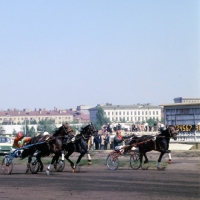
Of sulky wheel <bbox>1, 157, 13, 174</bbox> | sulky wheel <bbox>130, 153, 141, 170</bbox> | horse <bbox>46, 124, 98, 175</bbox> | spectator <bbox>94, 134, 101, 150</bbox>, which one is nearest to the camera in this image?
sulky wheel <bbox>1, 157, 13, 174</bbox>

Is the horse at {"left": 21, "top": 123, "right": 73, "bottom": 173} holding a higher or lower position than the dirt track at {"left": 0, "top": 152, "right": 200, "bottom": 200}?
higher

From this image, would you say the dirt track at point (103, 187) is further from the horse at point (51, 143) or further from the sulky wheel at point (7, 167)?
the sulky wheel at point (7, 167)

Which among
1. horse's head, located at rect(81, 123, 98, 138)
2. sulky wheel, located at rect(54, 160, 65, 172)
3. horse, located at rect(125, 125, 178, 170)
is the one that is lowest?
sulky wheel, located at rect(54, 160, 65, 172)

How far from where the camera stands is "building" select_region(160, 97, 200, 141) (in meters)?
45.7

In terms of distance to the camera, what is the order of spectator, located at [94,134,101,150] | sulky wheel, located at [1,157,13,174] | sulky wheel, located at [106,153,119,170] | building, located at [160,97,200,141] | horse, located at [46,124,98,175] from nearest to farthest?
sulky wheel, located at [1,157,13,174], horse, located at [46,124,98,175], sulky wheel, located at [106,153,119,170], building, located at [160,97,200,141], spectator, located at [94,134,101,150]

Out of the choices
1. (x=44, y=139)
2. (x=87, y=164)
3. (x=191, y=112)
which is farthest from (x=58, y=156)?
(x=191, y=112)

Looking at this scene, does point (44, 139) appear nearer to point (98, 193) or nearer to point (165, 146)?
point (165, 146)

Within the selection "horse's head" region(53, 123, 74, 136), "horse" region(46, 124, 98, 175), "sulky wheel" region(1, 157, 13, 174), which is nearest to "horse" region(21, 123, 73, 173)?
"horse's head" region(53, 123, 74, 136)

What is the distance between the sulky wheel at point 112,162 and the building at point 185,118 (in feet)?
57.4

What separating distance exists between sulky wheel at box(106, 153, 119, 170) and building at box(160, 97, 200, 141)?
689 inches

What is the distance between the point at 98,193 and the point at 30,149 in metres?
9.33

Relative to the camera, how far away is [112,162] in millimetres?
28484

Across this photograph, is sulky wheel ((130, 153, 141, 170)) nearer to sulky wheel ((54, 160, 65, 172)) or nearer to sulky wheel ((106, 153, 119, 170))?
sulky wheel ((106, 153, 119, 170))

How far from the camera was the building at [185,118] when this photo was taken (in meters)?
45.7
